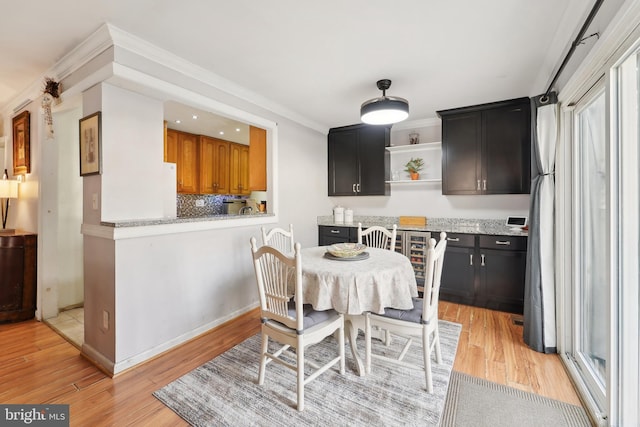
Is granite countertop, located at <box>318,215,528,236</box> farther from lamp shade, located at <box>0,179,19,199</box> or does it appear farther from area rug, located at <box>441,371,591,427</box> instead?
lamp shade, located at <box>0,179,19,199</box>

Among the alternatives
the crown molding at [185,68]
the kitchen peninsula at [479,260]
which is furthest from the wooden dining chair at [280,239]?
the kitchen peninsula at [479,260]

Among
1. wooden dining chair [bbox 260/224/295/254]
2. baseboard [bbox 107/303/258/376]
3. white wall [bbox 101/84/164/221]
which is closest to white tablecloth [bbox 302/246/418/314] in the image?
wooden dining chair [bbox 260/224/295/254]

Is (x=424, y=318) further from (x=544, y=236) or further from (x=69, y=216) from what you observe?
(x=69, y=216)

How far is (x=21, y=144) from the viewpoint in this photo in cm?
329

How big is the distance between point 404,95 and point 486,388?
277cm

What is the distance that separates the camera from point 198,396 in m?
1.88

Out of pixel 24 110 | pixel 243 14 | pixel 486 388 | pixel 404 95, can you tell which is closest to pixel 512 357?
pixel 486 388

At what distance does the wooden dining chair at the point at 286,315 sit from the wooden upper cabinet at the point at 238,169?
3747 mm

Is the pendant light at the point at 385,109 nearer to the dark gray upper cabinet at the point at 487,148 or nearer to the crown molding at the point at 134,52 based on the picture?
the crown molding at the point at 134,52

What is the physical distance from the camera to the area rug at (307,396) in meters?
1.68

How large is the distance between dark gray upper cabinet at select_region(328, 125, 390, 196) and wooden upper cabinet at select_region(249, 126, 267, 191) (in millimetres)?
1354

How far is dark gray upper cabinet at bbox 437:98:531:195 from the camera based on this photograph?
3375 mm

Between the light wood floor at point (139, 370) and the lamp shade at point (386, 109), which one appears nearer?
the light wood floor at point (139, 370)

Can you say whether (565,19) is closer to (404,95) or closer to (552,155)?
(552,155)
